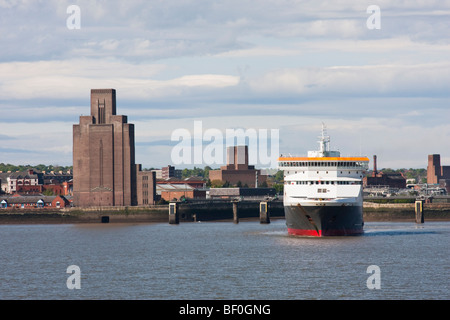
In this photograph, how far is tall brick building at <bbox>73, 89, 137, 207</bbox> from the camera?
580ft

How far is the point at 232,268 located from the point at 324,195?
31377 mm

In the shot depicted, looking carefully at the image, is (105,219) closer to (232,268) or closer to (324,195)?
(324,195)

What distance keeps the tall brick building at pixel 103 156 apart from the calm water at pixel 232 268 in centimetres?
7605

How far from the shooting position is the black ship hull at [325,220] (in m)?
94.9

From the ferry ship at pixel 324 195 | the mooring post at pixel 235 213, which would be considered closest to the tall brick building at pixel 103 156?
the mooring post at pixel 235 213

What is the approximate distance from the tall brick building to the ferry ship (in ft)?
266

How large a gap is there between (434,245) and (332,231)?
13.0 m

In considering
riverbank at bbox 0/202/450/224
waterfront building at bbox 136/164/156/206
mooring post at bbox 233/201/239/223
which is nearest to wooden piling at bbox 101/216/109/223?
riverbank at bbox 0/202/450/224

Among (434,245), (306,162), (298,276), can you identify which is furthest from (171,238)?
(298,276)

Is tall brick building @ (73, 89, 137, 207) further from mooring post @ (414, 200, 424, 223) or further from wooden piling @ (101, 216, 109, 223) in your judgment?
mooring post @ (414, 200, 424, 223)

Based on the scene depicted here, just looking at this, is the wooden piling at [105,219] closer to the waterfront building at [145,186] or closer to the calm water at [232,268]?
the waterfront building at [145,186]

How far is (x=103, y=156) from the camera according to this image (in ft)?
581
